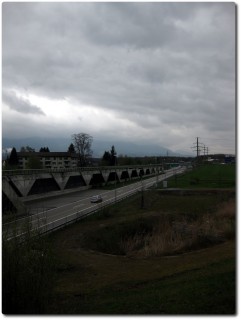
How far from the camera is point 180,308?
6.87 metres

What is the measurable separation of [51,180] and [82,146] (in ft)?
99.7

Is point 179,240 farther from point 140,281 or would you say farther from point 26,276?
point 26,276

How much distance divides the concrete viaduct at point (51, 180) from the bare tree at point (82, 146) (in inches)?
324

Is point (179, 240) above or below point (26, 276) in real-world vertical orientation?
below

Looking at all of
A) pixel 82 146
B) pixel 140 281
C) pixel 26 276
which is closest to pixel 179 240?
pixel 140 281

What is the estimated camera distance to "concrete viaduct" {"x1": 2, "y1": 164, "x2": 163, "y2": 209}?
101ft

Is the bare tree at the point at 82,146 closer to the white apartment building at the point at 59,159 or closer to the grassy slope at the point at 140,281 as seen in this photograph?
the white apartment building at the point at 59,159

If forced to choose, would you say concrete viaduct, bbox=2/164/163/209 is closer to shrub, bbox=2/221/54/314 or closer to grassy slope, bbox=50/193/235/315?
grassy slope, bbox=50/193/235/315

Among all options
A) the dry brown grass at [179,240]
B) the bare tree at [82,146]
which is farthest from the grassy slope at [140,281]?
the bare tree at [82,146]

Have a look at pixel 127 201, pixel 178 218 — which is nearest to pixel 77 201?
pixel 127 201

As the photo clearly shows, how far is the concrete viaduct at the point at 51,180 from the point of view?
30.8 meters

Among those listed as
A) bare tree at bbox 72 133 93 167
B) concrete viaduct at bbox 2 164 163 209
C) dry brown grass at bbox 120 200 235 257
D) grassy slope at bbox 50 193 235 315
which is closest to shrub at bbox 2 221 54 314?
grassy slope at bbox 50 193 235 315

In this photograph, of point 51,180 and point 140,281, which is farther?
point 51,180

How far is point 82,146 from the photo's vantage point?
237 feet
